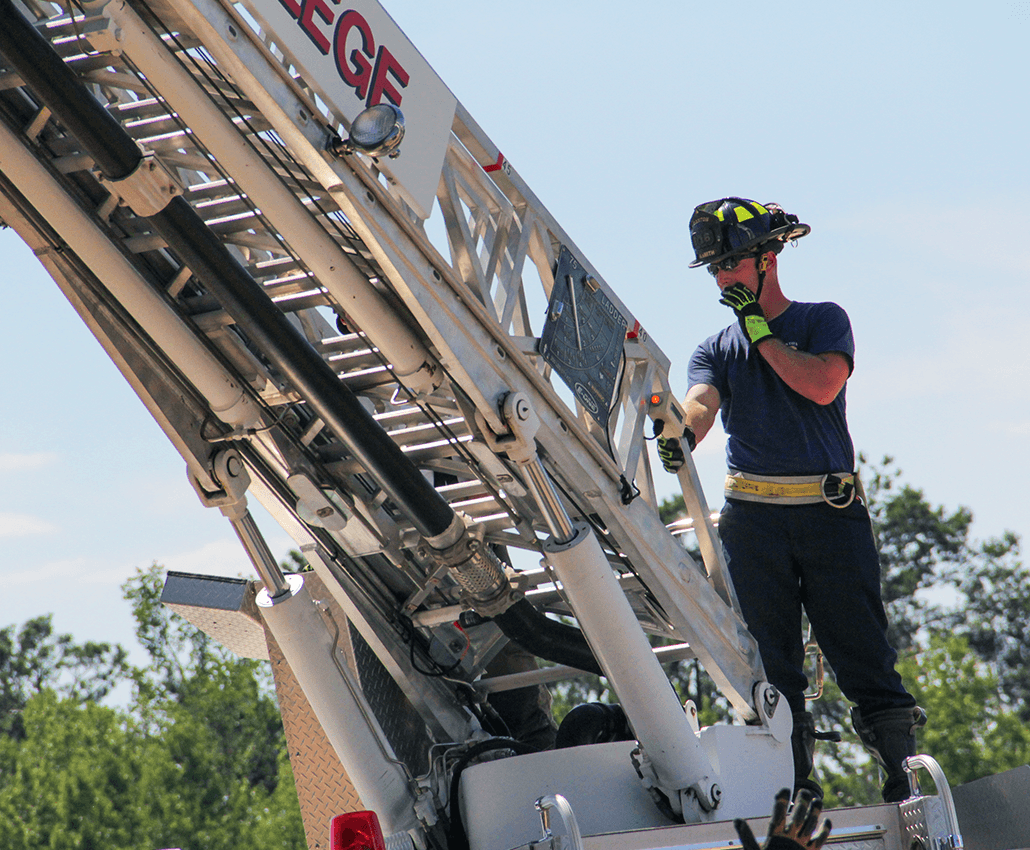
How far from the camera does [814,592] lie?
5.07m

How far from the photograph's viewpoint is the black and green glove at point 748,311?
4.89 meters

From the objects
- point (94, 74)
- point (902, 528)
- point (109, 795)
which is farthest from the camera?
point (902, 528)

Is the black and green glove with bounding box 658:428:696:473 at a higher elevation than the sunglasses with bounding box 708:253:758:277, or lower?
lower

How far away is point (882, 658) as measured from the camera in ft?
16.1

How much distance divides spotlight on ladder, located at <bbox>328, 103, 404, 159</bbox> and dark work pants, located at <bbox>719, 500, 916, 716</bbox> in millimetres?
2379

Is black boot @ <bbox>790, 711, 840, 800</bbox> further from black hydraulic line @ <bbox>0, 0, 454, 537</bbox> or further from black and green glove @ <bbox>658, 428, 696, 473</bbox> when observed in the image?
black hydraulic line @ <bbox>0, 0, 454, 537</bbox>

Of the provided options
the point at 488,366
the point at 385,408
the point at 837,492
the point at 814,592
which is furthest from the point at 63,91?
the point at 814,592

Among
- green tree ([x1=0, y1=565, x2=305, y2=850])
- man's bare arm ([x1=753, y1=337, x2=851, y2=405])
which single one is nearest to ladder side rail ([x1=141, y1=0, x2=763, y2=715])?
man's bare arm ([x1=753, y1=337, x2=851, y2=405])

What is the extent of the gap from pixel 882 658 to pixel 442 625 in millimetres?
1787

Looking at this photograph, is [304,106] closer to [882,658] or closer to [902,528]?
[882,658]

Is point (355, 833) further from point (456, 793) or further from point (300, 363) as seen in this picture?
point (300, 363)

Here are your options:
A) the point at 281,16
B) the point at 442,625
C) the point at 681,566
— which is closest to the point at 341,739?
the point at 442,625

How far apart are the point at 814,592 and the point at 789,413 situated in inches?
29.4

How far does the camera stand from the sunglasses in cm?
511
